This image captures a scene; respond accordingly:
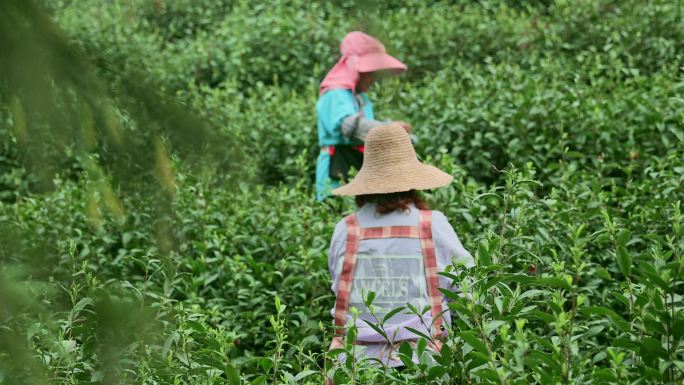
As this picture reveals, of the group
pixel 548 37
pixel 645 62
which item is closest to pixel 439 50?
pixel 548 37

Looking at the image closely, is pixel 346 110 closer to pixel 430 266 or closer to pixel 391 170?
pixel 391 170

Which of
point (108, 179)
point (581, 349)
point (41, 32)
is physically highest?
point (41, 32)

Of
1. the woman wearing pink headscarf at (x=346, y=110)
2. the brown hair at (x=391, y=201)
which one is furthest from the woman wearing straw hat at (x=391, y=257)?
the woman wearing pink headscarf at (x=346, y=110)

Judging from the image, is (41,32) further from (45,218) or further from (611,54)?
(611,54)

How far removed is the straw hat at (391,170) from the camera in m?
3.62

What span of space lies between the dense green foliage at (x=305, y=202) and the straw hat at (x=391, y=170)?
34 centimetres

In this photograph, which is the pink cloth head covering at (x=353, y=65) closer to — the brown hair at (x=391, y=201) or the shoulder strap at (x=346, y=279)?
the brown hair at (x=391, y=201)

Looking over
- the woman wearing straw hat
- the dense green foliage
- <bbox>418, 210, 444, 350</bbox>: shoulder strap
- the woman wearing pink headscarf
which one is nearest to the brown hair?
the woman wearing straw hat

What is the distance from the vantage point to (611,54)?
312 inches

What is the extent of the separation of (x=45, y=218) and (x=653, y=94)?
3.88 m

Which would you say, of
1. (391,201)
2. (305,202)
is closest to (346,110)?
(305,202)

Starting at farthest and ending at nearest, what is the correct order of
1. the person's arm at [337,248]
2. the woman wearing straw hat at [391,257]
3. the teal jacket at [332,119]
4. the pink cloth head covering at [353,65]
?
the teal jacket at [332,119]
the pink cloth head covering at [353,65]
the person's arm at [337,248]
the woman wearing straw hat at [391,257]

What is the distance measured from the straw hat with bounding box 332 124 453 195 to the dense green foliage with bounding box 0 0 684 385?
0.34m

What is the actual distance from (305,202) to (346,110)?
2.61 ft
